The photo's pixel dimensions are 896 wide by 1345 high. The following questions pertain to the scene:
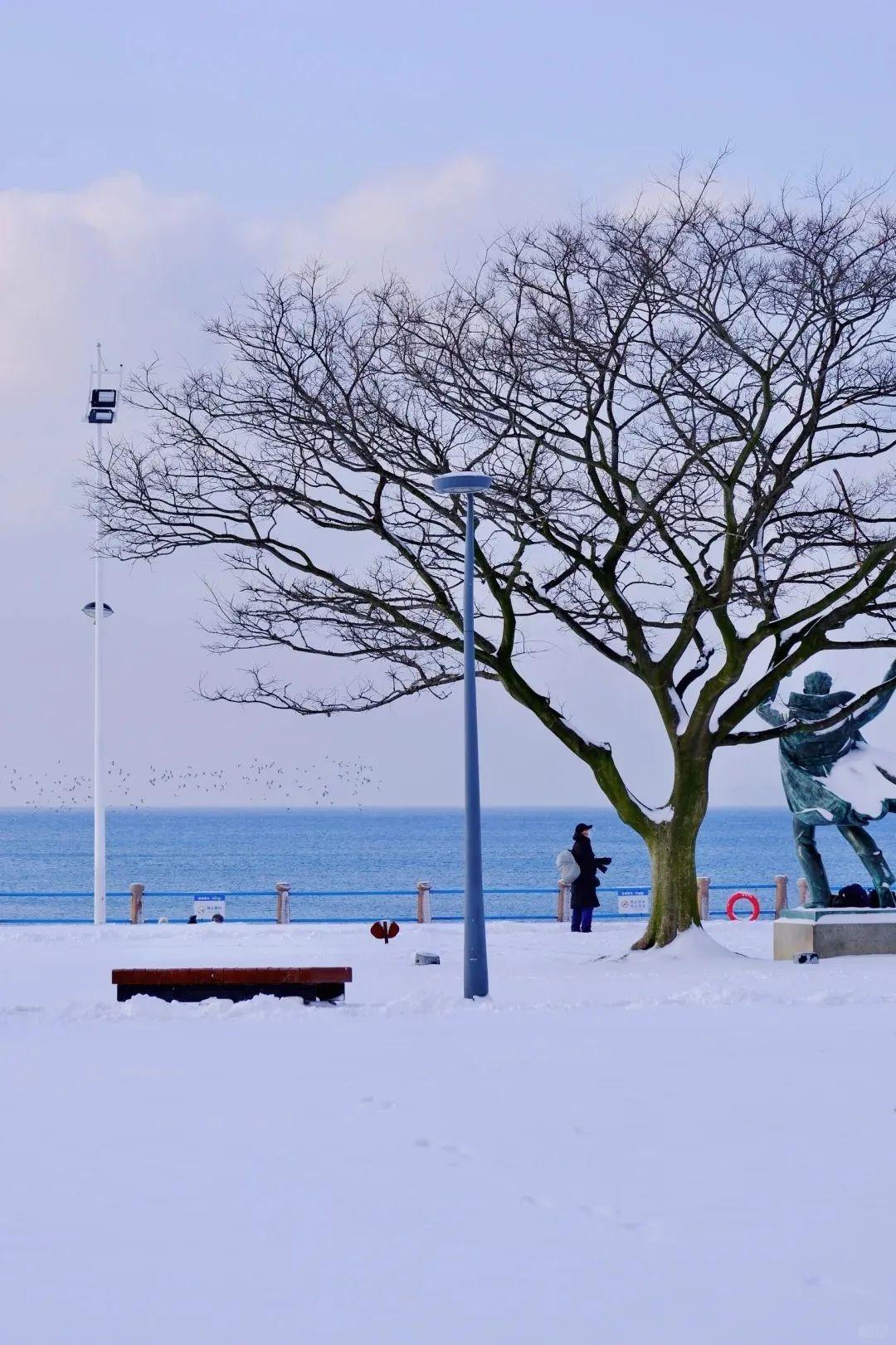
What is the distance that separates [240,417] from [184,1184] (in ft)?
50.0

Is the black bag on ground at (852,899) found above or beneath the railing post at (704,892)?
above

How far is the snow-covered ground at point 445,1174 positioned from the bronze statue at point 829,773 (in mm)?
7459

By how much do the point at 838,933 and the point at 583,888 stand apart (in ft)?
25.1

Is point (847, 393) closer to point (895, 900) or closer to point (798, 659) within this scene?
point (798, 659)

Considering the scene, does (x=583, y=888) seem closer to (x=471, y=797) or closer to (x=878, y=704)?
(x=878, y=704)

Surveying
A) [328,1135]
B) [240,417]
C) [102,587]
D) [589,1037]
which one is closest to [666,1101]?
[328,1135]

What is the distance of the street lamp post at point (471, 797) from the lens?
16328 millimetres

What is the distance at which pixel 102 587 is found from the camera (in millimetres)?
29641

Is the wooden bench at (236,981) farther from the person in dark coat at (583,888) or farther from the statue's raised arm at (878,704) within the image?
the person in dark coat at (583,888)

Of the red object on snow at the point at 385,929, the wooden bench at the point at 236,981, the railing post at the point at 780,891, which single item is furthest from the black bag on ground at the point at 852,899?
the railing post at the point at 780,891

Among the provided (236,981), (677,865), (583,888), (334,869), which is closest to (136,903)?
(583,888)

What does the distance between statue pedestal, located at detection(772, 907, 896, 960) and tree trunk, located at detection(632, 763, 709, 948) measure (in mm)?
1365

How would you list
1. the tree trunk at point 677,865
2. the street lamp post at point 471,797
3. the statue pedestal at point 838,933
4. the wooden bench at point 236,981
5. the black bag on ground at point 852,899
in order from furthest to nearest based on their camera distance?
the black bag on ground at point 852,899
the tree trunk at point 677,865
the statue pedestal at point 838,933
the street lamp post at point 471,797
the wooden bench at point 236,981

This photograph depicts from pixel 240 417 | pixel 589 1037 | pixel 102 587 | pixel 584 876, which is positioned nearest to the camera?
pixel 589 1037
